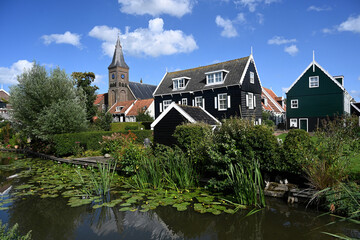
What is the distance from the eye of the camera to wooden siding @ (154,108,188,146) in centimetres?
1185

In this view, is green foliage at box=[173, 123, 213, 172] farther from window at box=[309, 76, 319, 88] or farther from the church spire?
the church spire

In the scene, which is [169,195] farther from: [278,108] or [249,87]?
[278,108]

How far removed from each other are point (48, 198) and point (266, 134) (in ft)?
25.1

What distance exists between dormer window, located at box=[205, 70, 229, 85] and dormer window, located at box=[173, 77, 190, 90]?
2.91 metres

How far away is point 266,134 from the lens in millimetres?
7234

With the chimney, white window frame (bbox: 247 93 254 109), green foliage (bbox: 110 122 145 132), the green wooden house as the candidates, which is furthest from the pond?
the chimney

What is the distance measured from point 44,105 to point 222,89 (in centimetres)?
1541

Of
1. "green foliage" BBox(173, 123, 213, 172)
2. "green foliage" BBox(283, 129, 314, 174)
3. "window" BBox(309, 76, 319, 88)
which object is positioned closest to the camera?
"green foliage" BBox(283, 129, 314, 174)

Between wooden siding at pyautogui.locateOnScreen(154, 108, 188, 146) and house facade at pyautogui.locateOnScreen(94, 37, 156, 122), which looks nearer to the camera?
wooden siding at pyautogui.locateOnScreen(154, 108, 188, 146)

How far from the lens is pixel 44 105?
57.4 feet

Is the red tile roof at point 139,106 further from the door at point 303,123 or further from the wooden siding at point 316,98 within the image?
the door at point 303,123

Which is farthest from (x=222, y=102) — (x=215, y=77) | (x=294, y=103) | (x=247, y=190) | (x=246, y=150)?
(x=247, y=190)

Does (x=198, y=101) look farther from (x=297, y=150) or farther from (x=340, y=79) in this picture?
(x=340, y=79)

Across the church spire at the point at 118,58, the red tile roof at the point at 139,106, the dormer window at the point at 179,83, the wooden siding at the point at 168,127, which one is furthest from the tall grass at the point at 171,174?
the church spire at the point at 118,58
